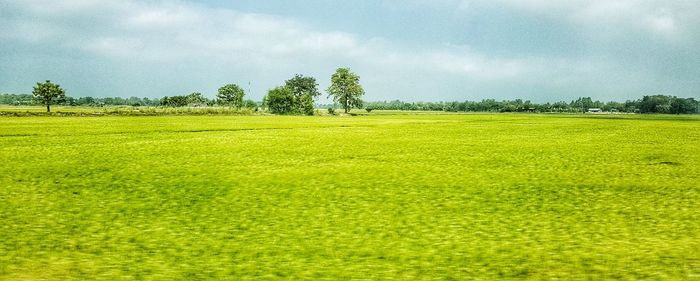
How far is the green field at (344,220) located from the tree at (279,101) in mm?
118993

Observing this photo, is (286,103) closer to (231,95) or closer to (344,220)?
(231,95)

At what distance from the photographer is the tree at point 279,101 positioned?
14050 cm

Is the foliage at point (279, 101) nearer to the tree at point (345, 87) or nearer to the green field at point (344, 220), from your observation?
the tree at point (345, 87)

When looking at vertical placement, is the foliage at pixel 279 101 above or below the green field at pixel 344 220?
above

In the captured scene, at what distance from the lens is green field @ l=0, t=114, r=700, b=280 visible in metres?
8.03

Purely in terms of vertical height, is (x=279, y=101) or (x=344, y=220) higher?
(x=279, y=101)

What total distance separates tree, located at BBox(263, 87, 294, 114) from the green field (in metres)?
119

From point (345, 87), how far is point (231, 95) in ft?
181

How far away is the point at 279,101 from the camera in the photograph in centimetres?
14075

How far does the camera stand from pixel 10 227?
10.3 m

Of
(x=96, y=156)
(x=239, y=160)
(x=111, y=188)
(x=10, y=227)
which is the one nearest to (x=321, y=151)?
(x=239, y=160)

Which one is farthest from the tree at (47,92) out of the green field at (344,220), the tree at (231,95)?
the green field at (344,220)

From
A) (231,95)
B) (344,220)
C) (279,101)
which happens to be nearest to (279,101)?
(279,101)

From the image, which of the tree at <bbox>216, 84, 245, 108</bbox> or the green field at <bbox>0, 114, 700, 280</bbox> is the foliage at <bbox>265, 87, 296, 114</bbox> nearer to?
the tree at <bbox>216, 84, 245, 108</bbox>
